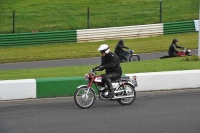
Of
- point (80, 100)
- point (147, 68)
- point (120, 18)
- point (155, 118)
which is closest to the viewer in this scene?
point (155, 118)

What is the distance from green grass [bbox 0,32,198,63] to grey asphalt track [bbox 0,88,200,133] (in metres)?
13.5

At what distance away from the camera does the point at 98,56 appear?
91.8ft

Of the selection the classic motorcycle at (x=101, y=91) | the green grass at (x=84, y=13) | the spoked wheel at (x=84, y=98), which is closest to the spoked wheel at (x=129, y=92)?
the classic motorcycle at (x=101, y=91)

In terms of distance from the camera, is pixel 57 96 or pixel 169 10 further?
pixel 169 10

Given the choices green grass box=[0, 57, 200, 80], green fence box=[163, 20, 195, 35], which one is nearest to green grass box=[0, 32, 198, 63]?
green fence box=[163, 20, 195, 35]

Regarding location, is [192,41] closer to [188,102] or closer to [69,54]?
[69,54]

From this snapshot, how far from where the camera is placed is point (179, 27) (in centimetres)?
3341

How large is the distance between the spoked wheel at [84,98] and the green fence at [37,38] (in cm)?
1804

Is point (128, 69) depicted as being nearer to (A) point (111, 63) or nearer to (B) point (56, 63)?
(A) point (111, 63)

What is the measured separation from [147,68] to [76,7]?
21548 millimetres

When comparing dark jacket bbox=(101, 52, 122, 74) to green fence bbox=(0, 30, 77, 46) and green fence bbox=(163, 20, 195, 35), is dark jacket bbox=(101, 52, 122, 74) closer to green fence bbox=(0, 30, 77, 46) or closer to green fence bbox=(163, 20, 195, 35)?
green fence bbox=(0, 30, 77, 46)

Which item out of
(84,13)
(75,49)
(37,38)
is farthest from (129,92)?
(84,13)

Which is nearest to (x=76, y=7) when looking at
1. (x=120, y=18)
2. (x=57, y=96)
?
(x=120, y=18)

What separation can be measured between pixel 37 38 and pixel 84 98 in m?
18.6
